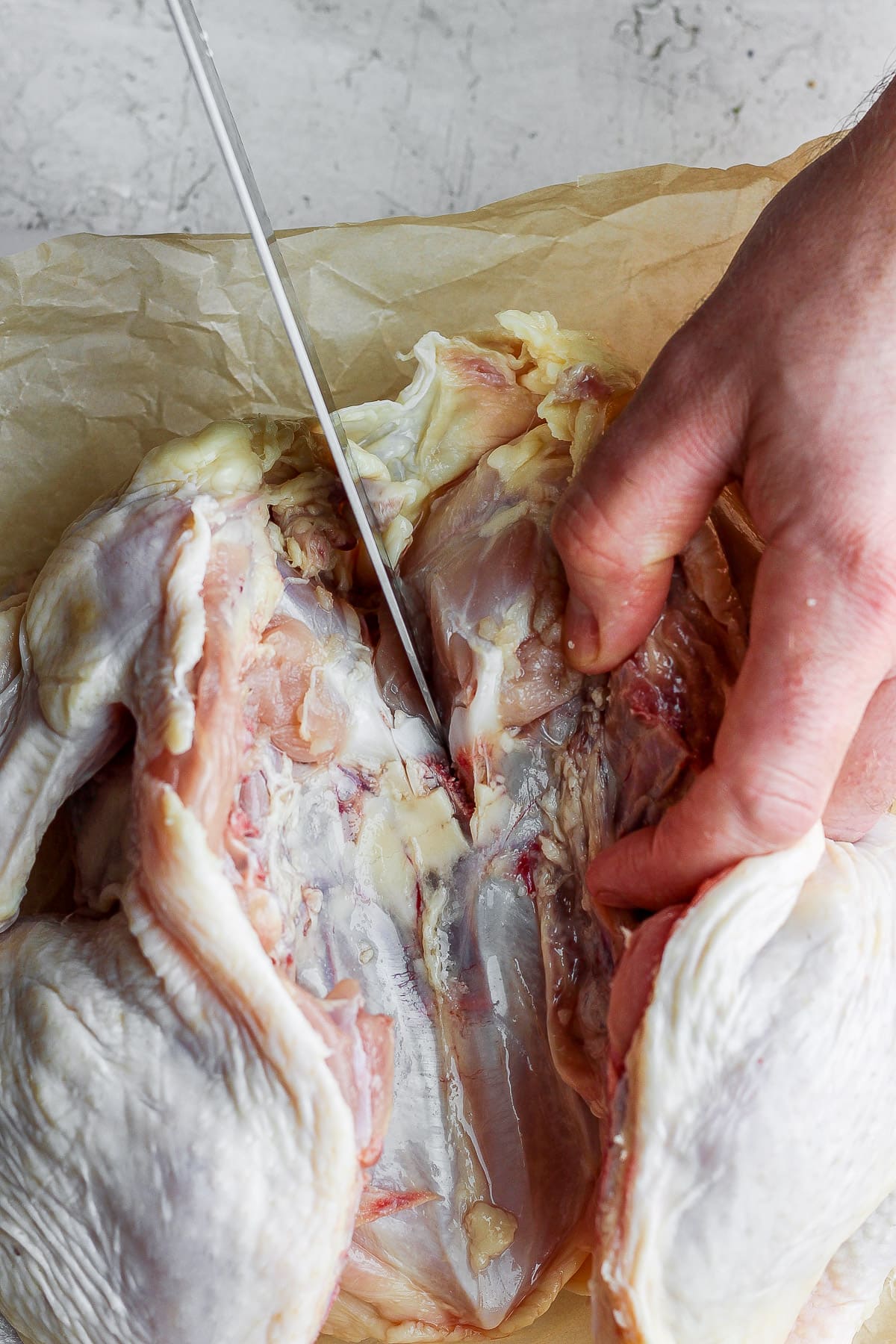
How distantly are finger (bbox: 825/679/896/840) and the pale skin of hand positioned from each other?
0.07 ft

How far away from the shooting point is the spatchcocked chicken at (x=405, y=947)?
3.40 ft

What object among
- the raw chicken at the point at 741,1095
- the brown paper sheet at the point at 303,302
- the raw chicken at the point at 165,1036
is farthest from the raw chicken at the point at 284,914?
the brown paper sheet at the point at 303,302

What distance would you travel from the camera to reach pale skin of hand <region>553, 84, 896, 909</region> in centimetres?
99

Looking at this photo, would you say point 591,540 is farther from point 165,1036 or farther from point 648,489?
point 165,1036

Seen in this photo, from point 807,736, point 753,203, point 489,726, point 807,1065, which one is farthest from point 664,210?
point 807,1065

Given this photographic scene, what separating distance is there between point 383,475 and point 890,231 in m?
0.58

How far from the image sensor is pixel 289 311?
1145 mm

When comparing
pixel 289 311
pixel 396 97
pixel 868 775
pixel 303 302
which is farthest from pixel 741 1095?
pixel 396 97

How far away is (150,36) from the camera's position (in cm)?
207

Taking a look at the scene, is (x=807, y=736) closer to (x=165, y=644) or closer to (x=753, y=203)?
(x=165, y=644)

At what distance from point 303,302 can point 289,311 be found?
0.59m

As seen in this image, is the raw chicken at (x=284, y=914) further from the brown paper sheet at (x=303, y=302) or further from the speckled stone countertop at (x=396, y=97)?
the speckled stone countertop at (x=396, y=97)

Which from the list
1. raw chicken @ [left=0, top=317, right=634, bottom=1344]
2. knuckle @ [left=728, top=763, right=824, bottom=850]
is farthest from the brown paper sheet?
knuckle @ [left=728, top=763, right=824, bottom=850]

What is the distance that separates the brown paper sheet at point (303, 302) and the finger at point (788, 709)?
2.66ft
